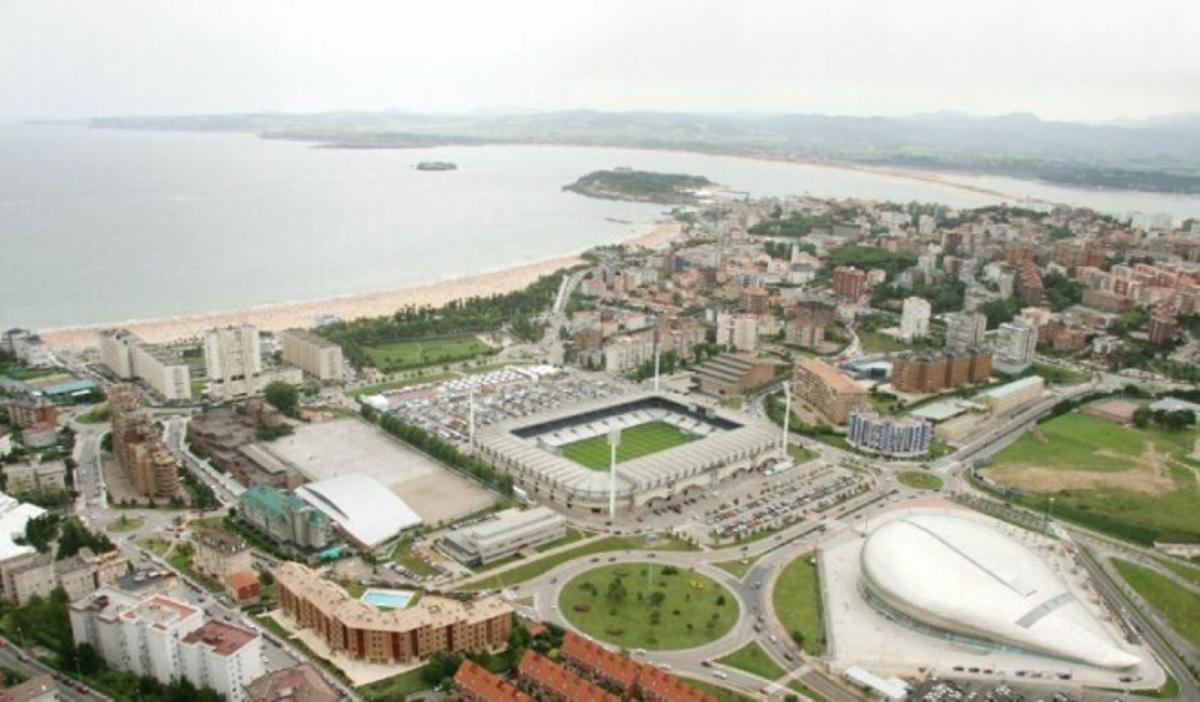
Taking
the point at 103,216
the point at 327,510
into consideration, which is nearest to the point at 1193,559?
the point at 327,510

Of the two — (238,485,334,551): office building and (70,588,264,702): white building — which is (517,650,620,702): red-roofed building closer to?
(70,588,264,702): white building

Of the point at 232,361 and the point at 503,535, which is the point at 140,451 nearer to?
the point at 232,361

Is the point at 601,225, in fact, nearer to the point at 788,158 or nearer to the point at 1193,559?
the point at 1193,559

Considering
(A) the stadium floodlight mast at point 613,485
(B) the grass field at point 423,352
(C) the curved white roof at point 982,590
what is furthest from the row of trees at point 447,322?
(C) the curved white roof at point 982,590

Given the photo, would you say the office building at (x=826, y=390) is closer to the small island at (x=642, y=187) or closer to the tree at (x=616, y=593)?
the tree at (x=616, y=593)

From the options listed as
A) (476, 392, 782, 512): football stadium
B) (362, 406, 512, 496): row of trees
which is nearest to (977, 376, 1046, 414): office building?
(476, 392, 782, 512): football stadium

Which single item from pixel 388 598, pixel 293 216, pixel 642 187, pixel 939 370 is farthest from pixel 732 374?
pixel 642 187
